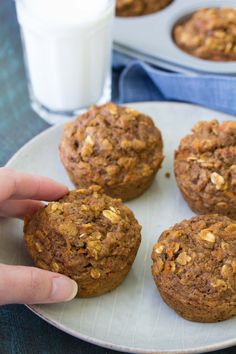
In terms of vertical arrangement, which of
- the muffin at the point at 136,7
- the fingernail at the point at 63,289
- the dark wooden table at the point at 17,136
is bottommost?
the dark wooden table at the point at 17,136

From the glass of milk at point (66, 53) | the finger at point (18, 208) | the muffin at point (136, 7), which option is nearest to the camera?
the finger at point (18, 208)

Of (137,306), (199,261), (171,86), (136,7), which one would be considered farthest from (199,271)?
(136,7)

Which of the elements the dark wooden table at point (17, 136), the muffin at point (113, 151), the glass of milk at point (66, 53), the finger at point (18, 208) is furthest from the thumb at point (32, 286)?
the glass of milk at point (66, 53)

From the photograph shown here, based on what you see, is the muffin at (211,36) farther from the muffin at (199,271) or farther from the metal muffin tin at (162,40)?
the muffin at (199,271)

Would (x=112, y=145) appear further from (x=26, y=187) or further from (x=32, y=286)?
(x=32, y=286)

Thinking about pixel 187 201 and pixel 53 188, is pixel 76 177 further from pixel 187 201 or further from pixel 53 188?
pixel 187 201

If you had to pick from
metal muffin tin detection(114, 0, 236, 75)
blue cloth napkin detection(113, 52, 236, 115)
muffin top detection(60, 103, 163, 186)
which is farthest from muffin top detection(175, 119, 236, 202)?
metal muffin tin detection(114, 0, 236, 75)
